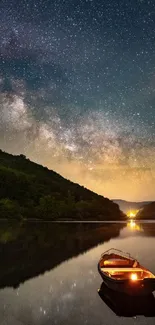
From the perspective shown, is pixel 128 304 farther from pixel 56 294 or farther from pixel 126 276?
pixel 56 294

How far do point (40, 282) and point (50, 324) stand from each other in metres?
10.5

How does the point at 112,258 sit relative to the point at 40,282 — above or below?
above

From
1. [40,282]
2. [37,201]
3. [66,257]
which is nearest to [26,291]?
[40,282]

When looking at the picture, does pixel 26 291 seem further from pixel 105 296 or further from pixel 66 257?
pixel 66 257

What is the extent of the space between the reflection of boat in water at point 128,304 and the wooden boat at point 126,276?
673 millimetres

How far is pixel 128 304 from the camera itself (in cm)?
2006

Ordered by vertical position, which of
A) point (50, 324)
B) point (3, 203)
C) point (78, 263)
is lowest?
point (50, 324)

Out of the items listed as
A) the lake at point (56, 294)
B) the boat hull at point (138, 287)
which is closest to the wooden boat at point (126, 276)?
the boat hull at point (138, 287)

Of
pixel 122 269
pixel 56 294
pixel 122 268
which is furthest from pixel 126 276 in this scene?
pixel 56 294

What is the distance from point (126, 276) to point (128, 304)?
366 cm

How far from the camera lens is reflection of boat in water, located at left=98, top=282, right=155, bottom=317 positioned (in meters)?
18.4

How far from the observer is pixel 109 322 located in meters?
17.0

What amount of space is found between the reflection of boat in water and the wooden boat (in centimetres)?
67

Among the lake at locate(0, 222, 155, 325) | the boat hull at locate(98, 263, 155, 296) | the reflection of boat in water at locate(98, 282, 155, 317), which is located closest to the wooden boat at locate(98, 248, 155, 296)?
the boat hull at locate(98, 263, 155, 296)
